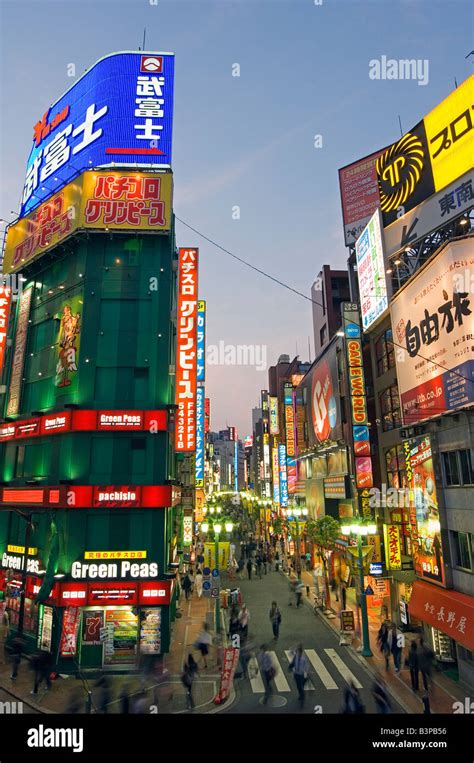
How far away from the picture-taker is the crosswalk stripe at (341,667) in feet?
54.9

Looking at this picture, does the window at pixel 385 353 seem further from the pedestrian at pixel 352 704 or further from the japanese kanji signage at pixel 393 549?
the pedestrian at pixel 352 704

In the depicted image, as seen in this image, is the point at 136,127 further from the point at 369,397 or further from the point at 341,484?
the point at 341,484

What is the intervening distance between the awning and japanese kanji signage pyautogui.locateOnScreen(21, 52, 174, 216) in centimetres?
2400

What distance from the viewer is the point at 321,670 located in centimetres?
1814

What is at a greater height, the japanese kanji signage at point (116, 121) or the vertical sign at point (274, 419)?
the japanese kanji signage at point (116, 121)

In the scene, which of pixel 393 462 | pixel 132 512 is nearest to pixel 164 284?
pixel 132 512

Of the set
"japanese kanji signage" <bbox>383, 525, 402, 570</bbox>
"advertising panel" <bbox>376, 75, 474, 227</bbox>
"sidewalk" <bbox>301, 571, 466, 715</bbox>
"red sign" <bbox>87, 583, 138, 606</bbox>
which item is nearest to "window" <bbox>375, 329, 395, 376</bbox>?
"advertising panel" <bbox>376, 75, 474, 227</bbox>

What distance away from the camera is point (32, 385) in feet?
83.9

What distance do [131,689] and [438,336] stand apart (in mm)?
17528

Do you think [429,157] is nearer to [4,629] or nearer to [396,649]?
[396,649]

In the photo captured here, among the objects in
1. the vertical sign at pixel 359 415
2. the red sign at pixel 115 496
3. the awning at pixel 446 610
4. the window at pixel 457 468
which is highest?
the vertical sign at pixel 359 415

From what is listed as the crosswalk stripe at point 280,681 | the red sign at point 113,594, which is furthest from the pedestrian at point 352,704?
the red sign at point 113,594

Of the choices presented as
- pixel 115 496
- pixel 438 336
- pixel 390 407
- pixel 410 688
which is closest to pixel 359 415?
pixel 390 407

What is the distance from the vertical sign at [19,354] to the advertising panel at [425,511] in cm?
2033
